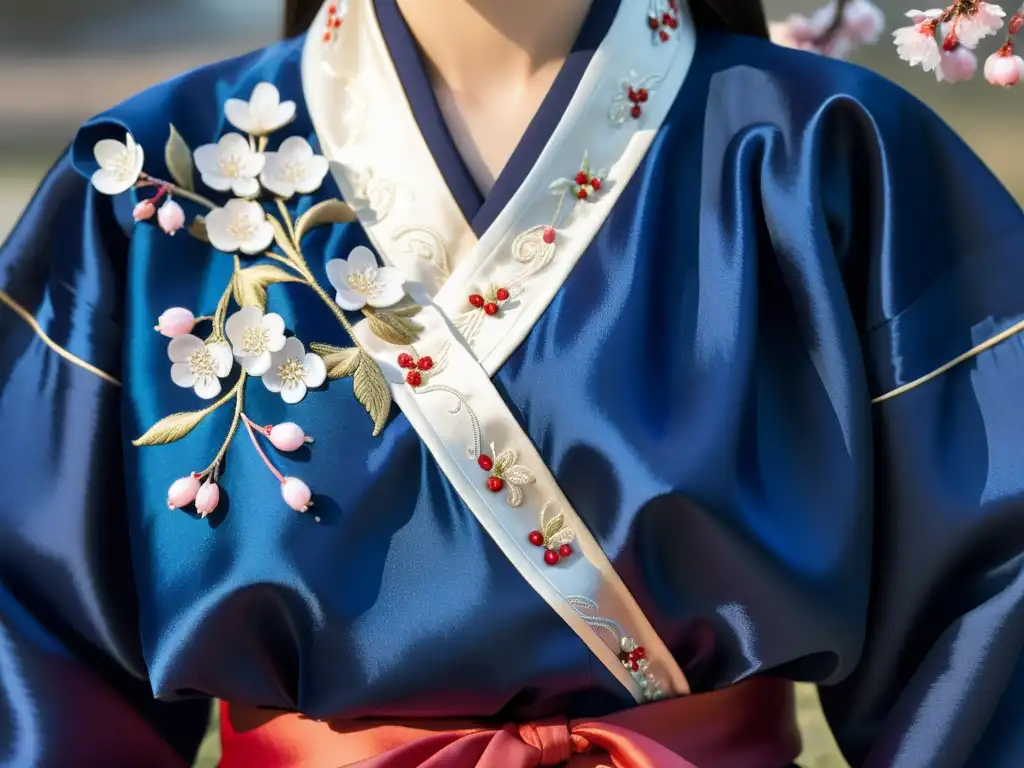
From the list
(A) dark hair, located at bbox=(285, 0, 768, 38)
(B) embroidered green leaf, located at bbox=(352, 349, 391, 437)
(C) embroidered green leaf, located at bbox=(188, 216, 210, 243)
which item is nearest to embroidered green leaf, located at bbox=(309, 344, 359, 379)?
(B) embroidered green leaf, located at bbox=(352, 349, 391, 437)

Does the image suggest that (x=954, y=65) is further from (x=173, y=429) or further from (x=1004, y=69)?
(x=173, y=429)

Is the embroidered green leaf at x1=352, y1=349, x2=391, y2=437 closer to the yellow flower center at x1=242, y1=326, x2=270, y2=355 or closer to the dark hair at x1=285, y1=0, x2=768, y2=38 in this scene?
the yellow flower center at x1=242, y1=326, x2=270, y2=355

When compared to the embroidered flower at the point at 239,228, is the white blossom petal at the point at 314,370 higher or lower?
lower

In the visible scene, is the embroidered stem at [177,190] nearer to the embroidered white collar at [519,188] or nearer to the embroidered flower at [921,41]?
the embroidered white collar at [519,188]

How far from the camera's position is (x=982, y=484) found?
2.56 ft

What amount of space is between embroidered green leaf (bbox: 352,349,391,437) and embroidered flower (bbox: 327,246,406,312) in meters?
0.04

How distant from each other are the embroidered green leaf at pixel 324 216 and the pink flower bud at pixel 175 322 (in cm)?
8


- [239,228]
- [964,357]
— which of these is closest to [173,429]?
[239,228]

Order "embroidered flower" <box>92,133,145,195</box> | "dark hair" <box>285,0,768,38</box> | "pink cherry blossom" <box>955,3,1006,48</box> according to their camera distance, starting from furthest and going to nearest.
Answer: "dark hair" <box>285,0,768,38</box> < "embroidered flower" <box>92,133,145,195</box> < "pink cherry blossom" <box>955,3,1006,48</box>

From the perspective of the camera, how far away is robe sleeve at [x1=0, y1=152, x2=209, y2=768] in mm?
805

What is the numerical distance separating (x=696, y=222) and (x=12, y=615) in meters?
0.48

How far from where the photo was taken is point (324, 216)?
2.74 feet

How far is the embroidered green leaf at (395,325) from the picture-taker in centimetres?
80

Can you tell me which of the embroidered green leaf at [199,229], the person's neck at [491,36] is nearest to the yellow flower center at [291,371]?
the embroidered green leaf at [199,229]
